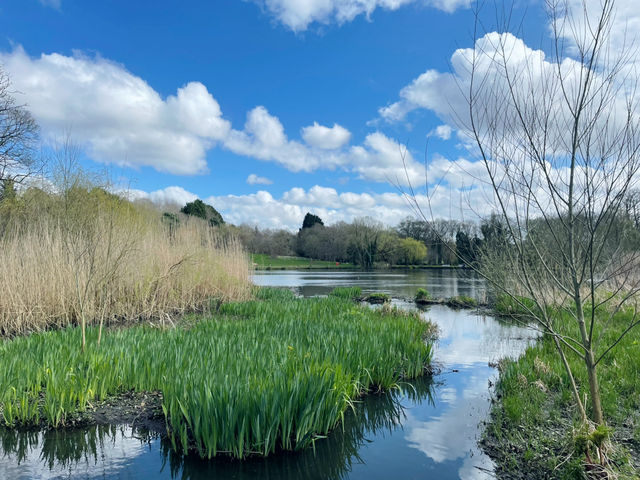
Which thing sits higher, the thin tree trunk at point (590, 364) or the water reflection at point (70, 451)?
the thin tree trunk at point (590, 364)

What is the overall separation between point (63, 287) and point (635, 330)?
36.7 ft

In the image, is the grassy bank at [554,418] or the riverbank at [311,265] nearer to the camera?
the grassy bank at [554,418]

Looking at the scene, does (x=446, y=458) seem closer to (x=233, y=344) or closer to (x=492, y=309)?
(x=233, y=344)

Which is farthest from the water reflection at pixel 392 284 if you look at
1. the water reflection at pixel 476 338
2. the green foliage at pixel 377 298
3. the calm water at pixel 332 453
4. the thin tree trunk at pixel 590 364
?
the thin tree trunk at pixel 590 364

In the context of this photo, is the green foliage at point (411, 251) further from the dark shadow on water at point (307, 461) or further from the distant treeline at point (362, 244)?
the dark shadow on water at point (307, 461)

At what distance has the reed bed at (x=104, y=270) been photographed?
750cm

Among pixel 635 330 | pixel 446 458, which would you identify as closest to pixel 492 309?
pixel 635 330

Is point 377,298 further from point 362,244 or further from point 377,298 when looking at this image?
point 362,244

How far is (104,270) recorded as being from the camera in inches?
292

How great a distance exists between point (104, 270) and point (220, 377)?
4659 mm

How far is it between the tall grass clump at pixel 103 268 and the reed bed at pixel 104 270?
0.8 inches

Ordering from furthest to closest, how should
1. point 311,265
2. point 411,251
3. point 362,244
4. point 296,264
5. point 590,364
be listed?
1. point 296,264
2. point 311,265
3. point 411,251
4. point 362,244
5. point 590,364

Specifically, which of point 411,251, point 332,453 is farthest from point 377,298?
point 411,251

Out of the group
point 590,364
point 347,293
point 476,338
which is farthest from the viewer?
point 347,293
